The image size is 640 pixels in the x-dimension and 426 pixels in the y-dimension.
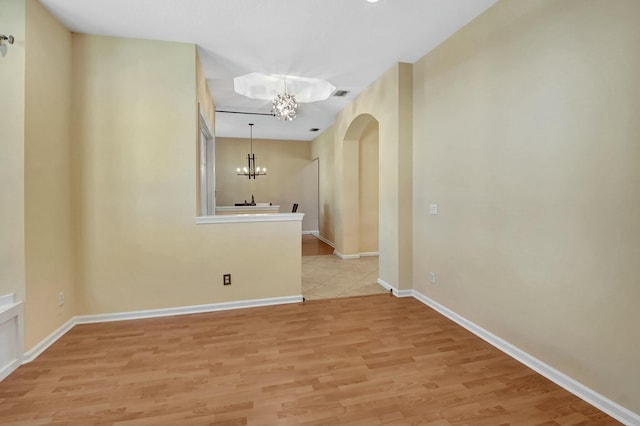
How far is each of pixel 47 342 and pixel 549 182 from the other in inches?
167

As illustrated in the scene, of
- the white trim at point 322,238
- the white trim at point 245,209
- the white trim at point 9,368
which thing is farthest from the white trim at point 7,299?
the white trim at point 322,238

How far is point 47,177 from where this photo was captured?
8.57ft

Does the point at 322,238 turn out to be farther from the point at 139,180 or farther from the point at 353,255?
the point at 139,180

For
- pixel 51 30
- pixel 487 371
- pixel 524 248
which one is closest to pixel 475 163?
pixel 524 248

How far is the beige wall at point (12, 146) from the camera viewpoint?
2.27 metres

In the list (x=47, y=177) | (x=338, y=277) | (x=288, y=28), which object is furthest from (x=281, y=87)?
(x=47, y=177)

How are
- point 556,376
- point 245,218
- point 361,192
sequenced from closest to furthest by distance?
point 556,376 → point 245,218 → point 361,192

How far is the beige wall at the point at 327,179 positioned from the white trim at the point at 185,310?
382cm

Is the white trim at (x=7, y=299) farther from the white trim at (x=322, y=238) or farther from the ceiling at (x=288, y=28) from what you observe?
the white trim at (x=322, y=238)

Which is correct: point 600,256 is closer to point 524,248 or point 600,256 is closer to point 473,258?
point 524,248

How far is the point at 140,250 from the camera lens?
10.4 ft

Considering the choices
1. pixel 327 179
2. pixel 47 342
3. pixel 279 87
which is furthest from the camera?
pixel 327 179

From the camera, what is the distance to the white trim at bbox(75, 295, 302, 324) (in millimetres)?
3102

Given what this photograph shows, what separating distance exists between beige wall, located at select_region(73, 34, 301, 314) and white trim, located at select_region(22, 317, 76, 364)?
0.64 feet
